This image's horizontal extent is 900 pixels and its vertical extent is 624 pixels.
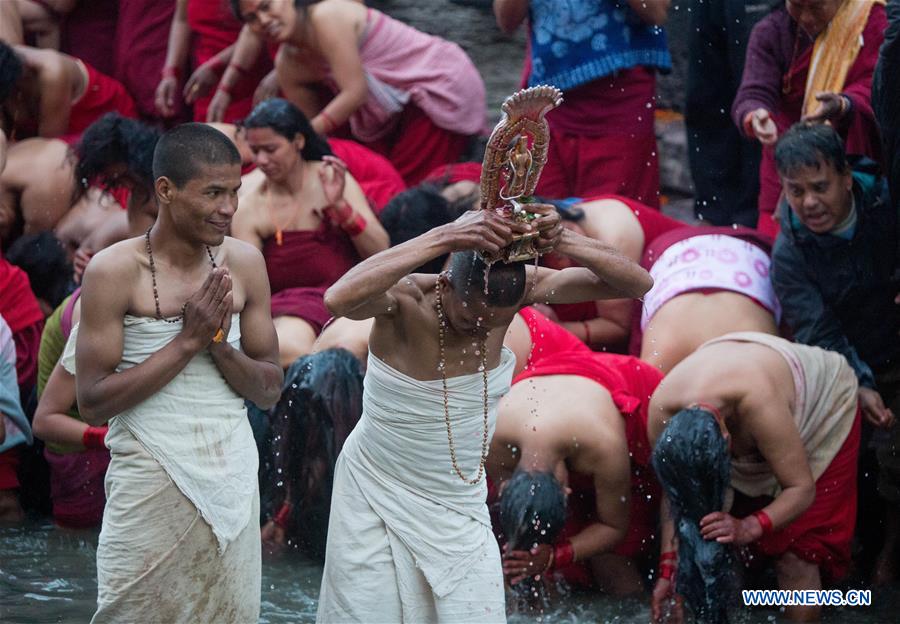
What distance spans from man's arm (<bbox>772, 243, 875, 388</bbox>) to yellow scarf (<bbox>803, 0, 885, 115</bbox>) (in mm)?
676

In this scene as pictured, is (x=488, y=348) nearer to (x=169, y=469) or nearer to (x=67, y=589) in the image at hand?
(x=169, y=469)

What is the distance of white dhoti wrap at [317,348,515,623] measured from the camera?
419 centimetres

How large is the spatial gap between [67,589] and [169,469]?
71.8 inches

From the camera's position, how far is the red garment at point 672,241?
20.7 feet

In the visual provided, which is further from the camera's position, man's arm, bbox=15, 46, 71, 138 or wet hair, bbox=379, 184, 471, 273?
man's arm, bbox=15, 46, 71, 138

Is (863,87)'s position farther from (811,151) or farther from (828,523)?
(828,523)

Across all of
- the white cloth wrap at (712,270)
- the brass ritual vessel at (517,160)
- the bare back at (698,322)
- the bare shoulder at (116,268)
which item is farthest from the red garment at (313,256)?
the brass ritual vessel at (517,160)

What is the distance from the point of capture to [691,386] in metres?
5.26

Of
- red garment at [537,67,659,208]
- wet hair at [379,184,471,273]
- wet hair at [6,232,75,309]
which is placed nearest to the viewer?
wet hair at [379,184,471,273]

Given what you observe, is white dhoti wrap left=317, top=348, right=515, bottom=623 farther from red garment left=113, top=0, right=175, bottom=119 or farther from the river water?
red garment left=113, top=0, right=175, bottom=119

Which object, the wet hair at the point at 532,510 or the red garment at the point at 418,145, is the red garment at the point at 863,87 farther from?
the red garment at the point at 418,145

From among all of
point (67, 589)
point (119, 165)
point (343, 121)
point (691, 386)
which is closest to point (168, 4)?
point (343, 121)

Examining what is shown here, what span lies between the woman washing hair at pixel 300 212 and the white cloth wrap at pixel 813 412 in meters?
1.94

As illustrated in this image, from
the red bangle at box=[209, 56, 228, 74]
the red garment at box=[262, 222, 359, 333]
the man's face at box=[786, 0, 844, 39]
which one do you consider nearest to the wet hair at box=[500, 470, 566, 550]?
the red garment at box=[262, 222, 359, 333]
